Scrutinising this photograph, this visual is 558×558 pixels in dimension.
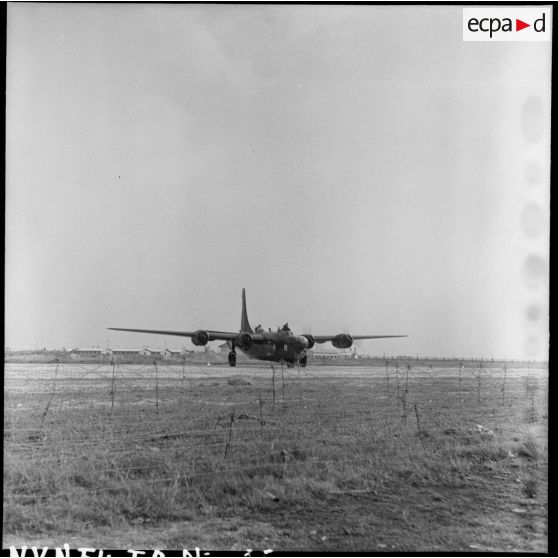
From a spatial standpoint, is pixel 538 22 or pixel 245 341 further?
pixel 245 341

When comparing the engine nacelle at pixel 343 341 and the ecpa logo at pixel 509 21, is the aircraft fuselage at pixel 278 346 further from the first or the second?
the ecpa logo at pixel 509 21

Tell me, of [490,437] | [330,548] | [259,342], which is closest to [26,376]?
A: [330,548]

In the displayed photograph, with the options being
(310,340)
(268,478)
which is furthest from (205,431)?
(310,340)

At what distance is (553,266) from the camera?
15.4 ft

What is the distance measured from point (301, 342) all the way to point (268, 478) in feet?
31.1

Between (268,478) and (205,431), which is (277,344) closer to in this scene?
(205,431)

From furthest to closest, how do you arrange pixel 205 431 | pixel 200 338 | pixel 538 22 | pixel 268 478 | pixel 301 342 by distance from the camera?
pixel 301 342, pixel 200 338, pixel 205 431, pixel 268 478, pixel 538 22

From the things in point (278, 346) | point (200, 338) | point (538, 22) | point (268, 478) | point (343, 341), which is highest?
point (538, 22)

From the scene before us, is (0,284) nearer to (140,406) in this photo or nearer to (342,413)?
(140,406)

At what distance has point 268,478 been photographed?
16.0 ft

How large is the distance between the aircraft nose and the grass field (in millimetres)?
7513

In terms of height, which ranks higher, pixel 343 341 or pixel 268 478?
pixel 343 341

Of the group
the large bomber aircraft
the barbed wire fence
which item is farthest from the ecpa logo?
the large bomber aircraft

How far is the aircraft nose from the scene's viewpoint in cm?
1430
